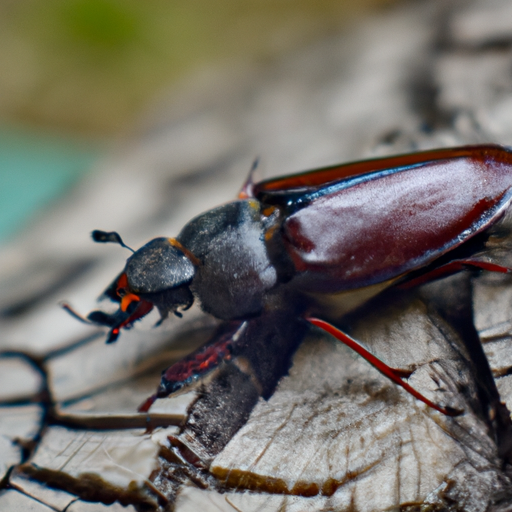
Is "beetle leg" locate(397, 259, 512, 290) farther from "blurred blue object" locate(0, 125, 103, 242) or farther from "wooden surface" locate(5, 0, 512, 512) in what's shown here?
"blurred blue object" locate(0, 125, 103, 242)

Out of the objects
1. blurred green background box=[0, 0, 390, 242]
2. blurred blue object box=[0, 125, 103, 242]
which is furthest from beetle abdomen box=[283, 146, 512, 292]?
blurred green background box=[0, 0, 390, 242]

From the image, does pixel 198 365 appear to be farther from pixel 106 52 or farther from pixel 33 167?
pixel 106 52

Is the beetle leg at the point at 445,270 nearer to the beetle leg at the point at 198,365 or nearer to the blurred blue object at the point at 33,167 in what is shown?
the beetle leg at the point at 198,365

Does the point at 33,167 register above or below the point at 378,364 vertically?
above

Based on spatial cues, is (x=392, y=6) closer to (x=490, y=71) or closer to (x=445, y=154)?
(x=490, y=71)

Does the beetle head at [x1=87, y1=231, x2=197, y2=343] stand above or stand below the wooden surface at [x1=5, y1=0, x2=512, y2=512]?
above

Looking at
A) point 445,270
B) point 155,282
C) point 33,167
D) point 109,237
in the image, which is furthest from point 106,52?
point 445,270

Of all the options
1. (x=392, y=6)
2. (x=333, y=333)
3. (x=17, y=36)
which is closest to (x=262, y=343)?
(x=333, y=333)
